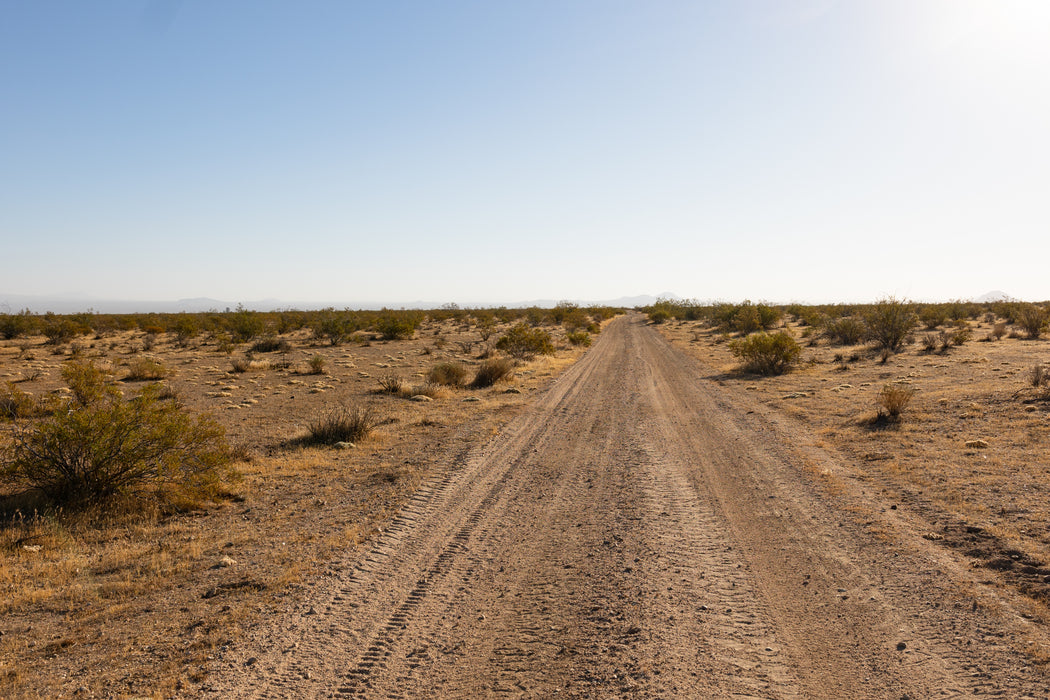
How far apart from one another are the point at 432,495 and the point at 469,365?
18024mm

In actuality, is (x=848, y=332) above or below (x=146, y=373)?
above

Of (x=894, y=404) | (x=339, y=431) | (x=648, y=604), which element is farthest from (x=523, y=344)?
(x=648, y=604)

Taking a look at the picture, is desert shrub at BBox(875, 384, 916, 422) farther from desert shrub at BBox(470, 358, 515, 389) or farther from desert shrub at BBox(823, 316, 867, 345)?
desert shrub at BBox(823, 316, 867, 345)

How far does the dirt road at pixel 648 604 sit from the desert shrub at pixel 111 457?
359 cm

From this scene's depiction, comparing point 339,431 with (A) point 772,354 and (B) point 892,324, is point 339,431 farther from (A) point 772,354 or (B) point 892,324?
(B) point 892,324

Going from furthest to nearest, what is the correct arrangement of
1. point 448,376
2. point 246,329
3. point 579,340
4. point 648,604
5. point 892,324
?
point 246,329, point 579,340, point 892,324, point 448,376, point 648,604

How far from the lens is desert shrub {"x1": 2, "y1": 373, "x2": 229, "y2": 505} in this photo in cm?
762

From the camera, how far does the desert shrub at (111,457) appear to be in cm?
762

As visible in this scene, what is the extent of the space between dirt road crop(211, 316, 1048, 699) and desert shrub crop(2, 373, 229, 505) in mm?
3591

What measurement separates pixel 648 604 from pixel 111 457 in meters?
7.56

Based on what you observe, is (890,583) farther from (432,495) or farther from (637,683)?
(432,495)

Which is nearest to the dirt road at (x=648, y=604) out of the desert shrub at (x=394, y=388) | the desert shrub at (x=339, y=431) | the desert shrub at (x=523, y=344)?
the desert shrub at (x=339, y=431)

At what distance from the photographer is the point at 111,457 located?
7.75 m

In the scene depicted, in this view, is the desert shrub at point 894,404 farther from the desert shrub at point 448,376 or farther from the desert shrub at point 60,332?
the desert shrub at point 60,332
